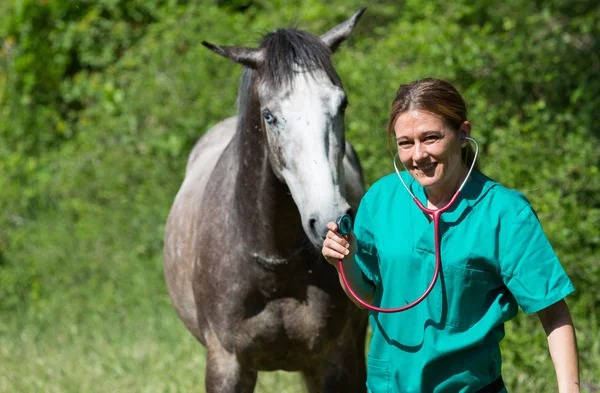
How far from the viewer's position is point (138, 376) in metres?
6.06

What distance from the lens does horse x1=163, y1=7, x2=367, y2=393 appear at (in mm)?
3277

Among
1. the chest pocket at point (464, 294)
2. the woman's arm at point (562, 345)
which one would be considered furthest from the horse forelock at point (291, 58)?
the woman's arm at point (562, 345)

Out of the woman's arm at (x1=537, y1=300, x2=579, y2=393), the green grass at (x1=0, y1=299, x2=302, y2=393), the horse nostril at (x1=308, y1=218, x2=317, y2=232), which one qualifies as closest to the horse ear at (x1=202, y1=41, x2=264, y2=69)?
the horse nostril at (x1=308, y1=218, x2=317, y2=232)

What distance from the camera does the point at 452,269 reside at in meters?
2.46

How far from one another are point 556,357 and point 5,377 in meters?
4.97

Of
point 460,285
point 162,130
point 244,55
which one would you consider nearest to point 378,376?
point 460,285

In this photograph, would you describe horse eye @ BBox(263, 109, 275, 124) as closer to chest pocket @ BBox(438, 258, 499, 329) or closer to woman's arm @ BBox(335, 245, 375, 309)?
woman's arm @ BBox(335, 245, 375, 309)

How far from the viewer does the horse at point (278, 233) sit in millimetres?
3277

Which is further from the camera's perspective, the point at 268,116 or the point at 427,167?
the point at 268,116

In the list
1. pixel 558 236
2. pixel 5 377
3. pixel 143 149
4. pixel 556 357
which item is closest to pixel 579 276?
pixel 558 236

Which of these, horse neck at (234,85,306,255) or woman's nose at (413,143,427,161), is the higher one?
woman's nose at (413,143,427,161)

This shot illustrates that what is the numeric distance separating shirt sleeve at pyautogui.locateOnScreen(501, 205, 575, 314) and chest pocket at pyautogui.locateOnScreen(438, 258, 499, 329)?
91 millimetres

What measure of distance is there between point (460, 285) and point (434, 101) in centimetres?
54

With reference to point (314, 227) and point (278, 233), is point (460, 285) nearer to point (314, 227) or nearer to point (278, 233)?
point (314, 227)
